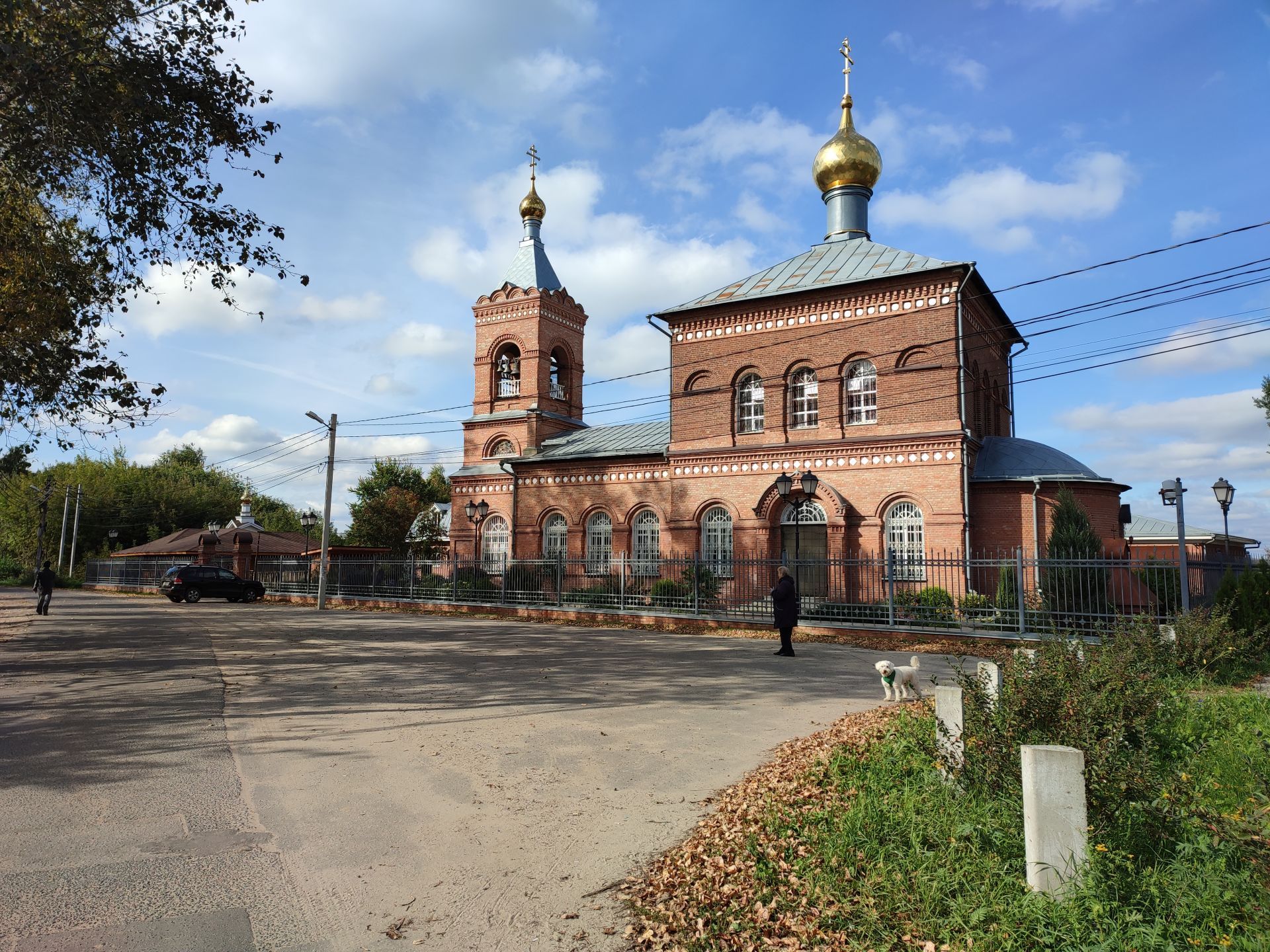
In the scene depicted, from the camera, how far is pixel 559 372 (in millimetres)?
31078

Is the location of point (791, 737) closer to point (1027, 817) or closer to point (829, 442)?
point (1027, 817)

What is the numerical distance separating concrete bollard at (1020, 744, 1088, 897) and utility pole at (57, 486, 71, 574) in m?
62.3

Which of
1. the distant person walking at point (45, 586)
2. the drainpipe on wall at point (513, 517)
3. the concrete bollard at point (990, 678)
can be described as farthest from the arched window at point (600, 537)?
the concrete bollard at point (990, 678)

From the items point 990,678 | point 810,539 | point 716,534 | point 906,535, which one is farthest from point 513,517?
point 990,678

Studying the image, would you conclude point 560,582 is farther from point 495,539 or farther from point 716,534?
point 495,539

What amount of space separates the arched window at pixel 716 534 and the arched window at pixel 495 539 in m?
8.12

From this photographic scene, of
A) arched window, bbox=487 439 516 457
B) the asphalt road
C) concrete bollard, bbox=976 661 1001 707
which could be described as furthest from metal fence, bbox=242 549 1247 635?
concrete bollard, bbox=976 661 1001 707

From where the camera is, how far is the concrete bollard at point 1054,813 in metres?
3.28

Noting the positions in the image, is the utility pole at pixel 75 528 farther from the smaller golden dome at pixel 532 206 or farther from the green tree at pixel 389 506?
the smaller golden dome at pixel 532 206

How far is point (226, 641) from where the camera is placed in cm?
1473

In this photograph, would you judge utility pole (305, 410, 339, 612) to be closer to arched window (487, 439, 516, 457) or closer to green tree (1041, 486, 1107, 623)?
arched window (487, 439, 516, 457)

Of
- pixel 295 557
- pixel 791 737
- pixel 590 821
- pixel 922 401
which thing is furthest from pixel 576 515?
pixel 590 821

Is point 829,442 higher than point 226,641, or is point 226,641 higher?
point 829,442

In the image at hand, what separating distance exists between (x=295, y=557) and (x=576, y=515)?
1409 centimetres
